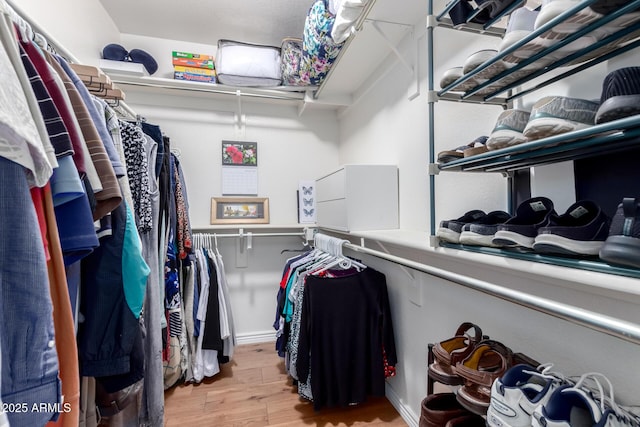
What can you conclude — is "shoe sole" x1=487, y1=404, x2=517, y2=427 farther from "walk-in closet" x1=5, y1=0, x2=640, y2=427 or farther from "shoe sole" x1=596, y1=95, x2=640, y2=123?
"shoe sole" x1=596, y1=95, x2=640, y2=123

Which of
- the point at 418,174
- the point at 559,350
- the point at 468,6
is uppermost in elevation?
the point at 468,6

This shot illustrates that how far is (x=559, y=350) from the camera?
0.83 m

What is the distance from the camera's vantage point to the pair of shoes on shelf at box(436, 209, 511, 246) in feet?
2.53

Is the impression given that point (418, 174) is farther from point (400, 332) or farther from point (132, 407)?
point (132, 407)

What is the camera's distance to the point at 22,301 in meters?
0.49

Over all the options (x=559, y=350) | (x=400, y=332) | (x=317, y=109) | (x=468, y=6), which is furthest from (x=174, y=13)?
(x=559, y=350)

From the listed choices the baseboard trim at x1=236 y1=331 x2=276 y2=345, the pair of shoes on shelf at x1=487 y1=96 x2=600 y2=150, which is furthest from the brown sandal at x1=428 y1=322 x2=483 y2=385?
the baseboard trim at x1=236 y1=331 x2=276 y2=345

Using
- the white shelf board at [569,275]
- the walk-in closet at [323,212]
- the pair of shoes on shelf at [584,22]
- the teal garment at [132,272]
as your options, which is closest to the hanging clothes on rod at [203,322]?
the walk-in closet at [323,212]

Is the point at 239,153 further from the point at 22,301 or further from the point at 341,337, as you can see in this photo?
the point at 22,301

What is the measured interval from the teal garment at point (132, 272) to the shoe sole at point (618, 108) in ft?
3.49

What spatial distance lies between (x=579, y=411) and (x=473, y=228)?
16.9 inches

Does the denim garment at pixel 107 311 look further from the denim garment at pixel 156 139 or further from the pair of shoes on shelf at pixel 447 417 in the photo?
the pair of shoes on shelf at pixel 447 417

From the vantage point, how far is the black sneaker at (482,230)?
0.76 m

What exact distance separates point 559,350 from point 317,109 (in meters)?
2.29
